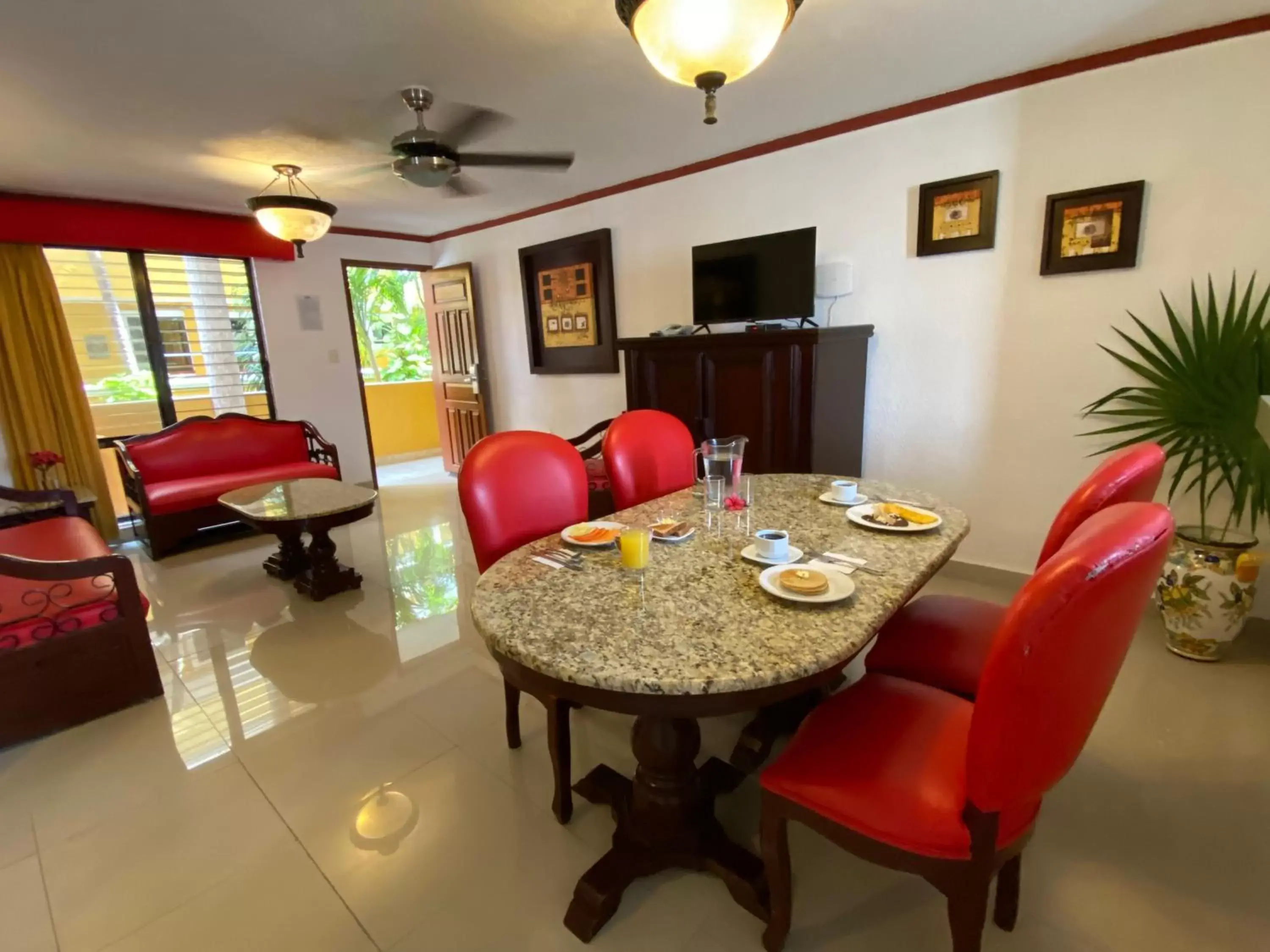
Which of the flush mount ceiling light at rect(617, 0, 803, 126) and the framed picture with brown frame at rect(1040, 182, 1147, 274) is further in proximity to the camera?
the framed picture with brown frame at rect(1040, 182, 1147, 274)

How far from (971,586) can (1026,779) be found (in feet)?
7.88

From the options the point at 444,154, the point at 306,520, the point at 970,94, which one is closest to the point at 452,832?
the point at 306,520

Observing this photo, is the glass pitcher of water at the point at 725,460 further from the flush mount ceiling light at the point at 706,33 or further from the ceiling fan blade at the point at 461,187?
the ceiling fan blade at the point at 461,187

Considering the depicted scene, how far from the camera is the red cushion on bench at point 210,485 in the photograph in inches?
143

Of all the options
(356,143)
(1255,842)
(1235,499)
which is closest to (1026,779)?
(1255,842)

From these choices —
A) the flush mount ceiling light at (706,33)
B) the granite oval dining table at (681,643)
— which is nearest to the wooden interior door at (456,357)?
the granite oval dining table at (681,643)

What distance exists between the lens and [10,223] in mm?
3520

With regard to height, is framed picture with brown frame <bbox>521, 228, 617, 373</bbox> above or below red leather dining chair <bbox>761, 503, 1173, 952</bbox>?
above

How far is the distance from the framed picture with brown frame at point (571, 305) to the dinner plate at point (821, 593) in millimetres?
3115

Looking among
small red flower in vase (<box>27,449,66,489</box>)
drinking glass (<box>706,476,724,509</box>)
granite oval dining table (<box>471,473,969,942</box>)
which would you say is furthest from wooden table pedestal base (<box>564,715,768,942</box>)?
small red flower in vase (<box>27,449,66,489</box>)

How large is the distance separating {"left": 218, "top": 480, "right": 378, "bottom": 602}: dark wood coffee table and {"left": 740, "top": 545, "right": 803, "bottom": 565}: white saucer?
233cm

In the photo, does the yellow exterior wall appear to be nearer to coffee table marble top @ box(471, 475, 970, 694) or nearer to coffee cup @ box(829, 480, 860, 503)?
coffee cup @ box(829, 480, 860, 503)

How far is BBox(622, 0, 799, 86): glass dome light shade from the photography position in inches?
49.6

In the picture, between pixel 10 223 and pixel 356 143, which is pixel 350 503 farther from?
pixel 10 223
